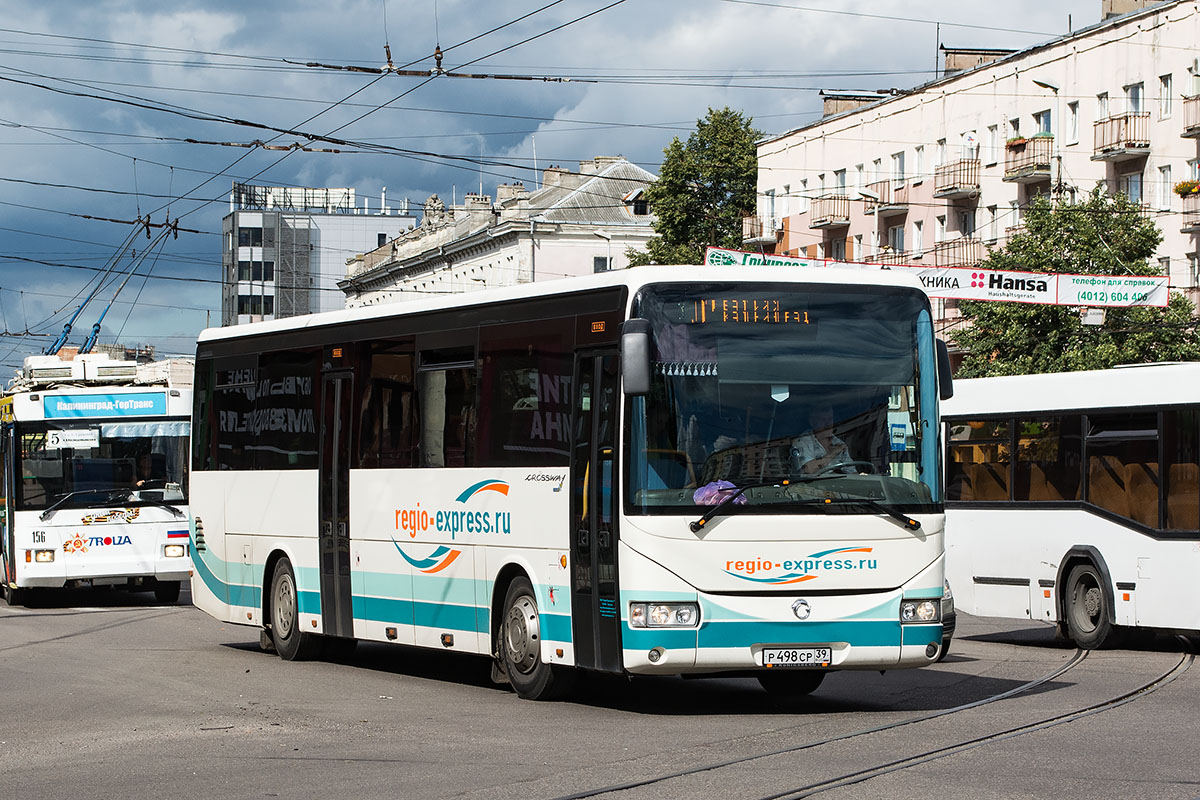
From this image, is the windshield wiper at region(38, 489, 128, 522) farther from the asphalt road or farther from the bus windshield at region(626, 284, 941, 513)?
the bus windshield at region(626, 284, 941, 513)

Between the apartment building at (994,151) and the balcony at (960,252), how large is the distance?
6cm

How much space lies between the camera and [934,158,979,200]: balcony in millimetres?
59062

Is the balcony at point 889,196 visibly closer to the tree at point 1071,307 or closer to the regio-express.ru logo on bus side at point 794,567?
the tree at point 1071,307

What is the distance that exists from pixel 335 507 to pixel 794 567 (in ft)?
17.8

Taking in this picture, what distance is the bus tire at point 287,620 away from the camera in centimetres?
1730

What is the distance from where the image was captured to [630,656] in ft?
39.7

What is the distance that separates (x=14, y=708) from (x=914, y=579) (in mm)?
6303

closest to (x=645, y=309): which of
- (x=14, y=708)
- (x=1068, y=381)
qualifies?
(x=14, y=708)

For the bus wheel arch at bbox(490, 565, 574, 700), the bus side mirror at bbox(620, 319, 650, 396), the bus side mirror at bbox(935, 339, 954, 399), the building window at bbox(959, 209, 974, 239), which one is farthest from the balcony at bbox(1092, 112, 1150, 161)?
the bus side mirror at bbox(620, 319, 650, 396)

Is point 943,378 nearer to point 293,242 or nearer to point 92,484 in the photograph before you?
point 92,484

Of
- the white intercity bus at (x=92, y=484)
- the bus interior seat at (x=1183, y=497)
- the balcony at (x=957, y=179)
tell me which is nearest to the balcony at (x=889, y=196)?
the balcony at (x=957, y=179)

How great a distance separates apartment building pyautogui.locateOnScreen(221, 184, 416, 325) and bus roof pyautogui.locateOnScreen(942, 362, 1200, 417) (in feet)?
361

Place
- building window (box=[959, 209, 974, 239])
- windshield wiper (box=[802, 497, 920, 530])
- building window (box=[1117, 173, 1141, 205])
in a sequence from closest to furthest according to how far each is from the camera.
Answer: windshield wiper (box=[802, 497, 920, 530]), building window (box=[1117, 173, 1141, 205]), building window (box=[959, 209, 974, 239])

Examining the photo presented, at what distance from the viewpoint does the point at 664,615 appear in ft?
39.5
